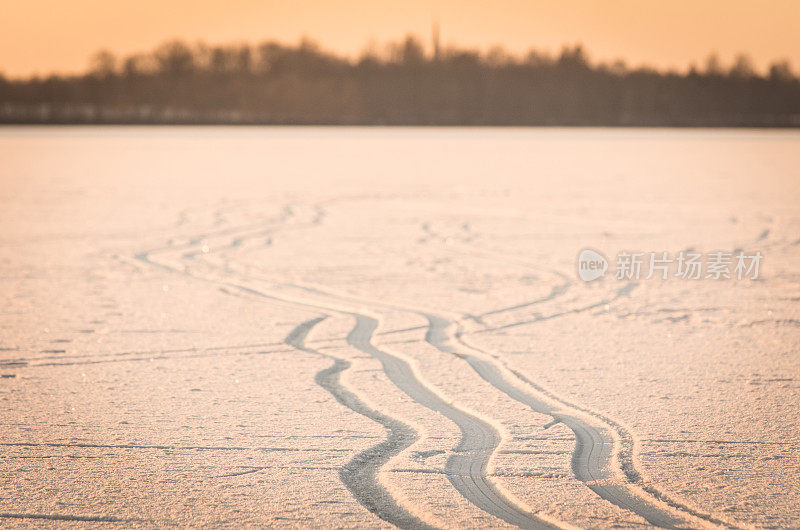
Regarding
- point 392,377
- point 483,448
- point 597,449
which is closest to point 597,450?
point 597,449

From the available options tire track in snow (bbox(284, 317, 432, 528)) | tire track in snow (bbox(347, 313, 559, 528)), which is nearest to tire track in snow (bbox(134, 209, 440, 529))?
tire track in snow (bbox(284, 317, 432, 528))

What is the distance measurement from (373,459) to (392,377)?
105 centimetres

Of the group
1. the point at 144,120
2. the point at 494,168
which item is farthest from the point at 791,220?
the point at 144,120

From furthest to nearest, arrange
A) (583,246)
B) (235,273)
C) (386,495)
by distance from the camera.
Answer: (583,246)
(235,273)
(386,495)

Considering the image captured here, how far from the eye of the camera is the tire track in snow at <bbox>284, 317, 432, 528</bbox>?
2.57m

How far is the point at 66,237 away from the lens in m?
8.98

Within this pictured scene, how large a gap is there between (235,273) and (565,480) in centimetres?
463

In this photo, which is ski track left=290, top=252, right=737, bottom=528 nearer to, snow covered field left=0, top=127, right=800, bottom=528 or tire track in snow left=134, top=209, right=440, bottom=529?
snow covered field left=0, top=127, right=800, bottom=528

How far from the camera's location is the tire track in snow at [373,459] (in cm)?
257

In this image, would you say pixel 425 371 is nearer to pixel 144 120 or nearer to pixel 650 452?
pixel 650 452

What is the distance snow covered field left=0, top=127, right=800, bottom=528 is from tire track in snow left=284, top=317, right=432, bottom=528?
1 centimetres

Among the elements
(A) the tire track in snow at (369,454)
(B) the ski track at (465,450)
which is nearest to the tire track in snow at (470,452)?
(B) the ski track at (465,450)

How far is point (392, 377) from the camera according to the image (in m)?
4.03

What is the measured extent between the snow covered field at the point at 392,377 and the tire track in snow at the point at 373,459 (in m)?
0.01
